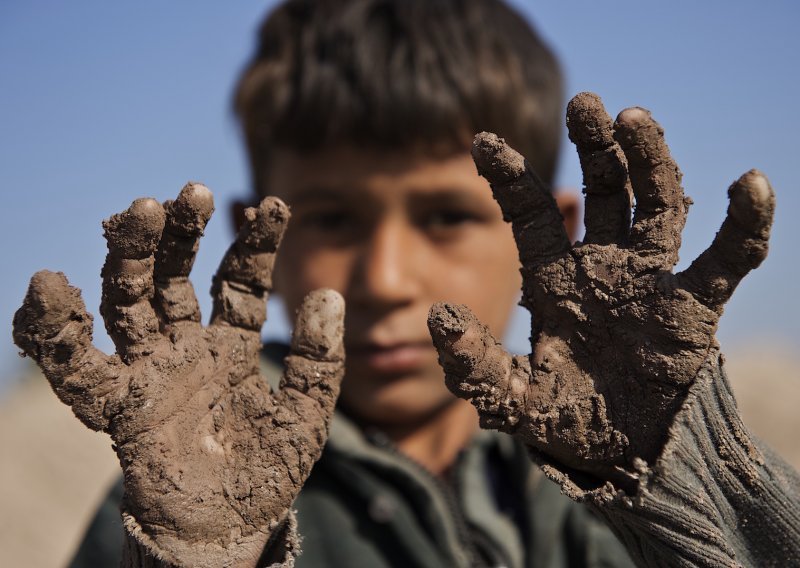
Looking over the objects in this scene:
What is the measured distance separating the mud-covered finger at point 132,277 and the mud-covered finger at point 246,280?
135mm

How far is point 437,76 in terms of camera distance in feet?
9.14

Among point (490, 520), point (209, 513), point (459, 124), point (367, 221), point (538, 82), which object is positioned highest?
point (538, 82)

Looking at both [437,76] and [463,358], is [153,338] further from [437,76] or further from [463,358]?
[437,76]

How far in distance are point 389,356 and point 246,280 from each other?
110cm

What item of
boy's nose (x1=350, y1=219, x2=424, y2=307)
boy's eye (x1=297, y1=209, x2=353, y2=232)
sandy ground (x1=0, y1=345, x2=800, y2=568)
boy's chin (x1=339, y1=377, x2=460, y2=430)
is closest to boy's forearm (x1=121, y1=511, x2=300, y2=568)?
boy's nose (x1=350, y1=219, x2=424, y2=307)

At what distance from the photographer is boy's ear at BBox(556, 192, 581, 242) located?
3212 mm

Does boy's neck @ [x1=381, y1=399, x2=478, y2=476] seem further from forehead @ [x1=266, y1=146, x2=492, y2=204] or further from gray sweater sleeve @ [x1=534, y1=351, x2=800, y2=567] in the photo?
gray sweater sleeve @ [x1=534, y1=351, x2=800, y2=567]

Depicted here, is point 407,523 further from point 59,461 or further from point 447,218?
point 59,461

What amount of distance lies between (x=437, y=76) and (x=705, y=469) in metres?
1.87

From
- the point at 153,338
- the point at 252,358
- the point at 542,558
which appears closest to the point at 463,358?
the point at 252,358

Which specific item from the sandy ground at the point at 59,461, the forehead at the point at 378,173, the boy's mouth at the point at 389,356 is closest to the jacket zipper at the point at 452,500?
the boy's mouth at the point at 389,356

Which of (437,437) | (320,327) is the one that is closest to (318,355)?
(320,327)

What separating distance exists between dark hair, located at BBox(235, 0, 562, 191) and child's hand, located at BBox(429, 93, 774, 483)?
1.34 m

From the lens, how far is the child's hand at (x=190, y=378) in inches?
49.8
